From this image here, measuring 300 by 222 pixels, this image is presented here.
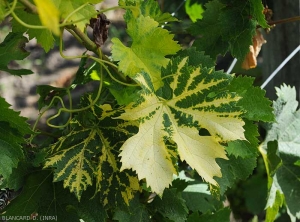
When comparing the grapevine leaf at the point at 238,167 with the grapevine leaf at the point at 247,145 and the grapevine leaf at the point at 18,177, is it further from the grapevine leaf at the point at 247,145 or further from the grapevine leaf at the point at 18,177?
the grapevine leaf at the point at 18,177

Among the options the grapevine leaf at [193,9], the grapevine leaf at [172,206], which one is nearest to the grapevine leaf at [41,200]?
the grapevine leaf at [172,206]

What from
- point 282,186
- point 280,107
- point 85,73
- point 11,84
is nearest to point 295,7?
point 280,107

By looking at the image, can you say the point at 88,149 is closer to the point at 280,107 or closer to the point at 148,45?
the point at 148,45

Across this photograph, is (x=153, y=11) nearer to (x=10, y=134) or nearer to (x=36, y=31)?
(x=36, y=31)

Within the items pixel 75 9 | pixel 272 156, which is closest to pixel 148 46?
pixel 75 9

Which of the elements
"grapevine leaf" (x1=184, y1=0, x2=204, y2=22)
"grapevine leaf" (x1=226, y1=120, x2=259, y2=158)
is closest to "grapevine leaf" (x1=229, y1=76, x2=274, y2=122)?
"grapevine leaf" (x1=226, y1=120, x2=259, y2=158)

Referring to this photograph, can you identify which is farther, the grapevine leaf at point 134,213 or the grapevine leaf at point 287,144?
the grapevine leaf at point 287,144
